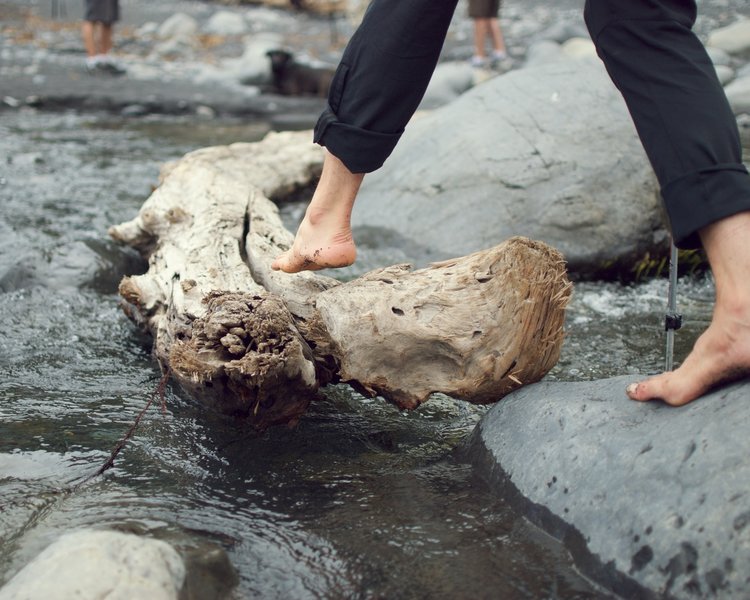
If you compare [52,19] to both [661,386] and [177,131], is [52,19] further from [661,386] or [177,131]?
[661,386]

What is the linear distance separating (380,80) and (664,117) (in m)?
0.74

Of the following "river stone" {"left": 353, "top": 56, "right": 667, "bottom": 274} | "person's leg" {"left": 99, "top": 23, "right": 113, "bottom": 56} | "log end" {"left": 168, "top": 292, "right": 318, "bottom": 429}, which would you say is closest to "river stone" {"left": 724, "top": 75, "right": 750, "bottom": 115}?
"river stone" {"left": 353, "top": 56, "right": 667, "bottom": 274}

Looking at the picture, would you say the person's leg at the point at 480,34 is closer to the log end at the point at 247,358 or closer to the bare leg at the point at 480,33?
the bare leg at the point at 480,33

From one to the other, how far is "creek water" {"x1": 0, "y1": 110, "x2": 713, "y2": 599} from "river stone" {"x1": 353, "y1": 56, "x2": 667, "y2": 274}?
46 centimetres

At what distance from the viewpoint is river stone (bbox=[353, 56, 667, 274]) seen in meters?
4.18

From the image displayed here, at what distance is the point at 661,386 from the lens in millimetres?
2051

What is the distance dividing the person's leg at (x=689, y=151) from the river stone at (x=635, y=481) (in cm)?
8

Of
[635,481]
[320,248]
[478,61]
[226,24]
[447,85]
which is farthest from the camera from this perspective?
[226,24]

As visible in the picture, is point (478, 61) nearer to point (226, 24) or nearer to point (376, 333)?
point (226, 24)

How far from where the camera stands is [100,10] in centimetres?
1003

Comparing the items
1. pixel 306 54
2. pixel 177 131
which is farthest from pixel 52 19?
pixel 177 131

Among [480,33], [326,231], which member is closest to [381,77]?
[326,231]

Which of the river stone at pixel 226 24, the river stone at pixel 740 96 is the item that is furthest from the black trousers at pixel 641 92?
the river stone at pixel 226 24

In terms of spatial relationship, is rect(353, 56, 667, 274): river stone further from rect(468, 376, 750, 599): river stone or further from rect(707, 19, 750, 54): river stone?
rect(707, 19, 750, 54): river stone
